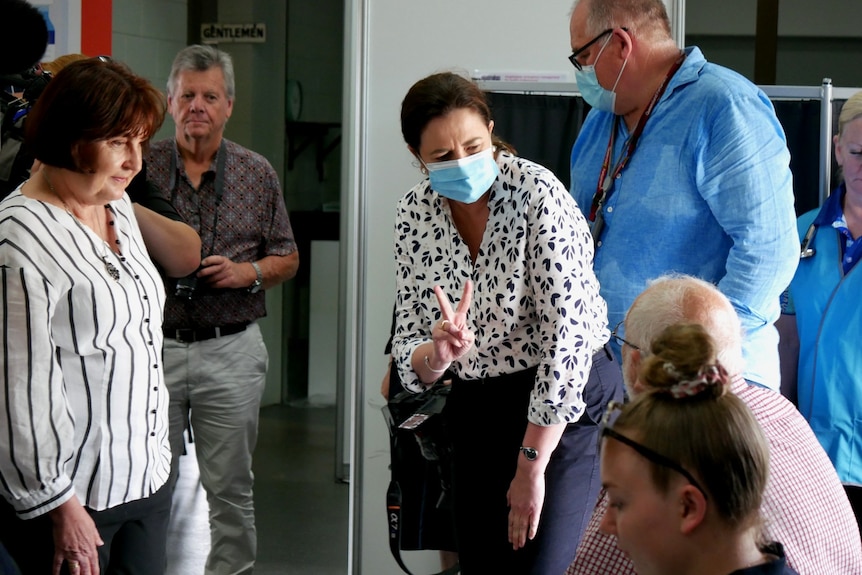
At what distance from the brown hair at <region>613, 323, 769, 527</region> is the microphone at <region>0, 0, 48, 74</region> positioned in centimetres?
79

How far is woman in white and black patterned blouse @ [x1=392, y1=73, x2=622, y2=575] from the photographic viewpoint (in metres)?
1.73

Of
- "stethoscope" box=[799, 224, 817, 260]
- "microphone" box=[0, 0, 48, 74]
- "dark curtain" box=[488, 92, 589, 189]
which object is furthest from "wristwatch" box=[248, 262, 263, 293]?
"microphone" box=[0, 0, 48, 74]

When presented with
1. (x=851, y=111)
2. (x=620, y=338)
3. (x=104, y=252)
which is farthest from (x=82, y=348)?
(x=851, y=111)

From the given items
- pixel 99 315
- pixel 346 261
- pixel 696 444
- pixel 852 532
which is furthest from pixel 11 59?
pixel 346 261

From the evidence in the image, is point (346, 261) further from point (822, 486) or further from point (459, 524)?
point (822, 486)

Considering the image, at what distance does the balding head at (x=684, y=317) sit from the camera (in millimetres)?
1556

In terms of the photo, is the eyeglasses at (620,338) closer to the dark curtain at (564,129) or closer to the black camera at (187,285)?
the dark curtain at (564,129)

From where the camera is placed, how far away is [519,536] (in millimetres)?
1794

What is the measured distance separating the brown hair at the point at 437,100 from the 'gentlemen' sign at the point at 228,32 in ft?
6.54

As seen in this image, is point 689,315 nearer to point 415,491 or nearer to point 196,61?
point 415,491

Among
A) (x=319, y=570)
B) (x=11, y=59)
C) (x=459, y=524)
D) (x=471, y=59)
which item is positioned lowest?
(x=319, y=570)

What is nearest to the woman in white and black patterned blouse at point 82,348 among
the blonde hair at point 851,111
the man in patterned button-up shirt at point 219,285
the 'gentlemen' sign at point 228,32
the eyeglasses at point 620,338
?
the eyeglasses at point 620,338

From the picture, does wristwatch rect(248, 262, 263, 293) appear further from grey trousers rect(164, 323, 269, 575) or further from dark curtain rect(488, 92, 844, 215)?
dark curtain rect(488, 92, 844, 215)

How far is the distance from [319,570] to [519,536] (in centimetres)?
→ 168
